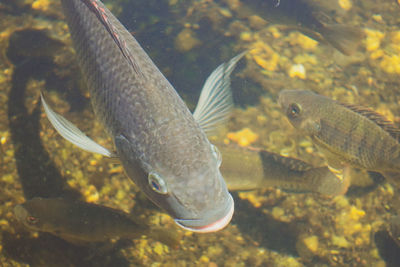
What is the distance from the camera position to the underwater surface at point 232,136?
3.25 meters

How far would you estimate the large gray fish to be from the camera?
190 cm

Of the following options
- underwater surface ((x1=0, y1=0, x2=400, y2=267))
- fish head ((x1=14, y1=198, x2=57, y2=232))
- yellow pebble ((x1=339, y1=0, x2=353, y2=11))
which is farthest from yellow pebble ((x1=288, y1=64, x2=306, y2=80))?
fish head ((x1=14, y1=198, x2=57, y2=232))

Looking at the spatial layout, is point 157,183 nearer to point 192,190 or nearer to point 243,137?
point 192,190

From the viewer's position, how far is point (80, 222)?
9.55 feet

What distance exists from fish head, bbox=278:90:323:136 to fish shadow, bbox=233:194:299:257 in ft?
4.37

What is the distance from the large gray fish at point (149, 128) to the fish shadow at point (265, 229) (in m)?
1.88

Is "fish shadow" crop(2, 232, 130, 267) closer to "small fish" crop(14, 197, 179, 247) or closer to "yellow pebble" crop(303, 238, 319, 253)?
"small fish" crop(14, 197, 179, 247)

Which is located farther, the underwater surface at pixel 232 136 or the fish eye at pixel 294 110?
the fish eye at pixel 294 110

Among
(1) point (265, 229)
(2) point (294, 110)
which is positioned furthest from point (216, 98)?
(1) point (265, 229)

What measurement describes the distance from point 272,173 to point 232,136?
88 cm

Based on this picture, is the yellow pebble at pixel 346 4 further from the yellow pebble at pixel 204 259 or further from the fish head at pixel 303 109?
the yellow pebble at pixel 204 259

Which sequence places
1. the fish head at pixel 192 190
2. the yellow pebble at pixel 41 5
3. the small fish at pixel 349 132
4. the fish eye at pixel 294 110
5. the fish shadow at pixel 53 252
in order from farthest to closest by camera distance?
the yellow pebble at pixel 41 5
the fish eye at pixel 294 110
the small fish at pixel 349 132
the fish shadow at pixel 53 252
the fish head at pixel 192 190

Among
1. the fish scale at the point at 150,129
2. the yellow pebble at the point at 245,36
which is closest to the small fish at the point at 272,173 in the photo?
the fish scale at the point at 150,129

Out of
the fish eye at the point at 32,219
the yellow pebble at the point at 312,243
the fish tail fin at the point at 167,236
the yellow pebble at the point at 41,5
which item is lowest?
the yellow pebble at the point at 312,243
